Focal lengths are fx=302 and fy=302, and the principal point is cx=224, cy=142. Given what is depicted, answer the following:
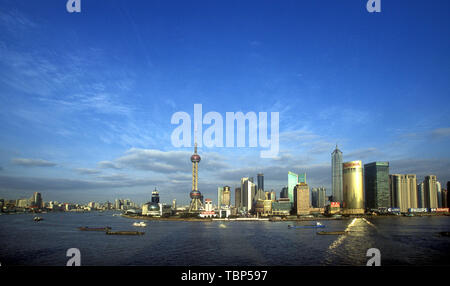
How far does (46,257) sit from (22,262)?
4.53 m

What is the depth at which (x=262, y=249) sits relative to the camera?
61812 millimetres
